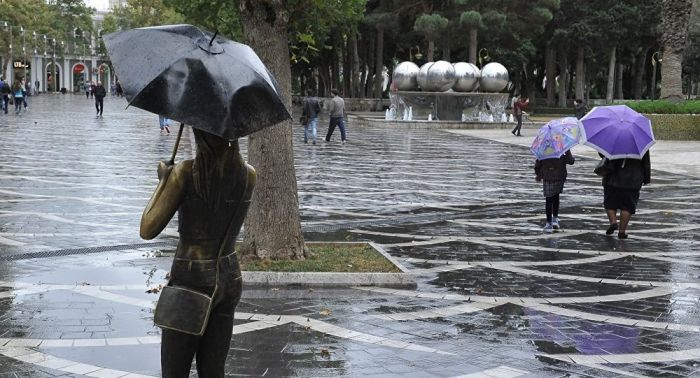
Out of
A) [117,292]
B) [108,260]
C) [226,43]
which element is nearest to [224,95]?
[226,43]

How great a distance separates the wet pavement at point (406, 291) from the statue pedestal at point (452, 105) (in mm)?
24426

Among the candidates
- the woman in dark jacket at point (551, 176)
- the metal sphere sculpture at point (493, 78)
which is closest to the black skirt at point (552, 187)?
the woman in dark jacket at point (551, 176)

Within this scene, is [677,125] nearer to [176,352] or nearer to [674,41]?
[674,41]

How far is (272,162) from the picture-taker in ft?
28.0

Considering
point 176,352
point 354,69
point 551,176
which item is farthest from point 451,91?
point 176,352

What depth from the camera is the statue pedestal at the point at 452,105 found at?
4109 cm

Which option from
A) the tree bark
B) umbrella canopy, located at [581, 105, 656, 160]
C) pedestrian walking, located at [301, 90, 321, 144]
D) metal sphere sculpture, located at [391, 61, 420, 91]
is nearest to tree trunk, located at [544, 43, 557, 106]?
the tree bark

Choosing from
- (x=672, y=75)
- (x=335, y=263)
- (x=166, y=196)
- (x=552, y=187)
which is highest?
(x=672, y=75)

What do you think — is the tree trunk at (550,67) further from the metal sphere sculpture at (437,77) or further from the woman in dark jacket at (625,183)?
the woman in dark jacket at (625,183)

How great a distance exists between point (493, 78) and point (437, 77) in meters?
2.65

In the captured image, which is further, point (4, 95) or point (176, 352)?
point (4, 95)

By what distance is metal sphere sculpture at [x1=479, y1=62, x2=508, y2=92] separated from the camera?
4031 cm

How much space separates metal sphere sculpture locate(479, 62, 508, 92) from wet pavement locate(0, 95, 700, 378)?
2394 centimetres

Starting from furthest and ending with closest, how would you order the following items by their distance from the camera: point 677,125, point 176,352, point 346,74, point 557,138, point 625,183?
point 346,74 < point 677,125 < point 557,138 < point 625,183 < point 176,352
